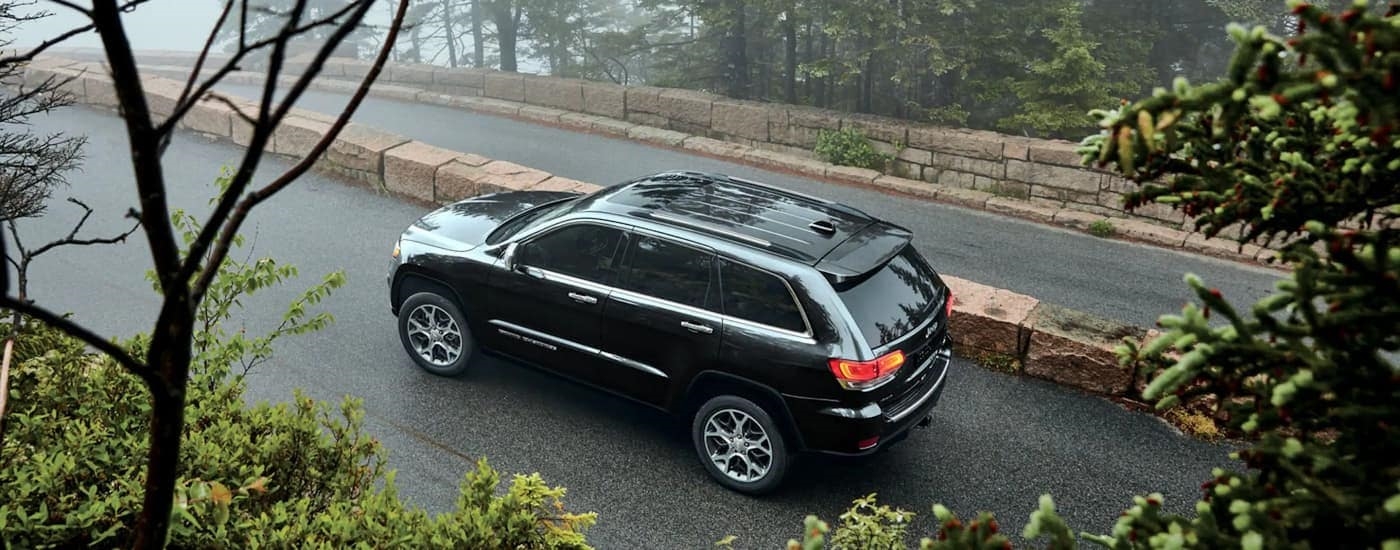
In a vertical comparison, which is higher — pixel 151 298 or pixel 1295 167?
pixel 1295 167

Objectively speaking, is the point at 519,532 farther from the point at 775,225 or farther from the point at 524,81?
the point at 524,81

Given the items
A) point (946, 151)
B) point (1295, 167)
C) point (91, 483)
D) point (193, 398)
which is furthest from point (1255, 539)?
point (946, 151)

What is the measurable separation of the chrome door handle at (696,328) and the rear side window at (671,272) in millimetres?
130

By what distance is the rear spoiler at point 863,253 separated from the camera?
19.6ft

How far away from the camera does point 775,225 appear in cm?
656

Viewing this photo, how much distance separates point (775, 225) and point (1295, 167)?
3683 millimetres

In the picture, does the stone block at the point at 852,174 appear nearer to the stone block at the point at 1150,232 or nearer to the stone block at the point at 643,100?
the stone block at the point at 1150,232

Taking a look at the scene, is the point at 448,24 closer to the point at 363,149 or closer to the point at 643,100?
the point at 643,100

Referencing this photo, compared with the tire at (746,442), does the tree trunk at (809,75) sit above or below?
above

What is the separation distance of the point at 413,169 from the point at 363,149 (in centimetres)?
113

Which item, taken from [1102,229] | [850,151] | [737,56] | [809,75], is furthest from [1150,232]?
[737,56]

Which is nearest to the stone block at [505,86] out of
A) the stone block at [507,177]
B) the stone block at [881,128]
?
the stone block at [881,128]

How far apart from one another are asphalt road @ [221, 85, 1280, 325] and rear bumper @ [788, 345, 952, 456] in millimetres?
4604

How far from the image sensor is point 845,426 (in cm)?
595
